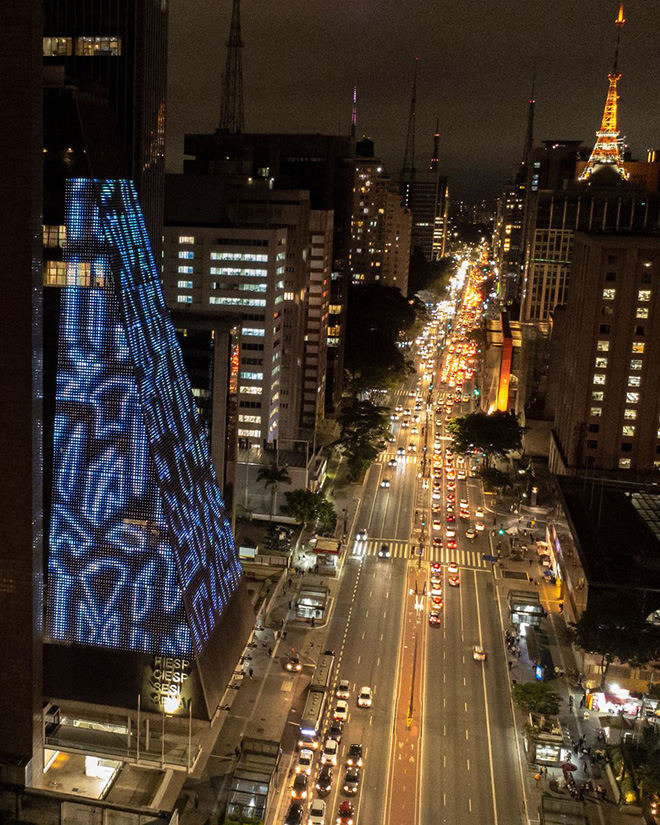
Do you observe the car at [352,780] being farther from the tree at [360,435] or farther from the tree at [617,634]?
the tree at [360,435]

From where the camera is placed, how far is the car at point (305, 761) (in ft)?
194

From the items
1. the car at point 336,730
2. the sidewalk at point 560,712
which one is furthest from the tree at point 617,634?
the car at point 336,730

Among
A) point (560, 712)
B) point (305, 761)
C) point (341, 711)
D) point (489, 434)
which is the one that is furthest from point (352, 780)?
point (489, 434)

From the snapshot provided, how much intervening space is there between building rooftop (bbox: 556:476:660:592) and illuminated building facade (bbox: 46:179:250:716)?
3641cm

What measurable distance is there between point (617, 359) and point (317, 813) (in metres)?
70.0

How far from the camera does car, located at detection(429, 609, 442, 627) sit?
82.1 metres

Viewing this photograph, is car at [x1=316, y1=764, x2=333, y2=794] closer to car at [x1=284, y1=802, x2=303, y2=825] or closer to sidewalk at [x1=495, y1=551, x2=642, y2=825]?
car at [x1=284, y1=802, x2=303, y2=825]

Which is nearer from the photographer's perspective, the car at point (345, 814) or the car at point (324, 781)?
the car at point (345, 814)

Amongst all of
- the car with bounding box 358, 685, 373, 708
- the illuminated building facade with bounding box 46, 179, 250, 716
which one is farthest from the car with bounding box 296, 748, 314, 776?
the car with bounding box 358, 685, 373, 708

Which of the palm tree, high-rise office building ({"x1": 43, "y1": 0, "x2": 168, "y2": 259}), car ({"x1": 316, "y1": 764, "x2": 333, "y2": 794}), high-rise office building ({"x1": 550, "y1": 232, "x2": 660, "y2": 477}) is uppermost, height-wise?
high-rise office building ({"x1": 43, "y1": 0, "x2": 168, "y2": 259})

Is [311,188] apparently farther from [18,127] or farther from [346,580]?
[18,127]

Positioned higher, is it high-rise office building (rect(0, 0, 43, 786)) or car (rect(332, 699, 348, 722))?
high-rise office building (rect(0, 0, 43, 786))

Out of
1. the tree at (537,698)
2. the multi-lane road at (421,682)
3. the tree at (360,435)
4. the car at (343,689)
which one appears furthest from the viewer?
the tree at (360,435)

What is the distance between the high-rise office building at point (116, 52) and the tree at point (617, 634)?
4872 centimetres
